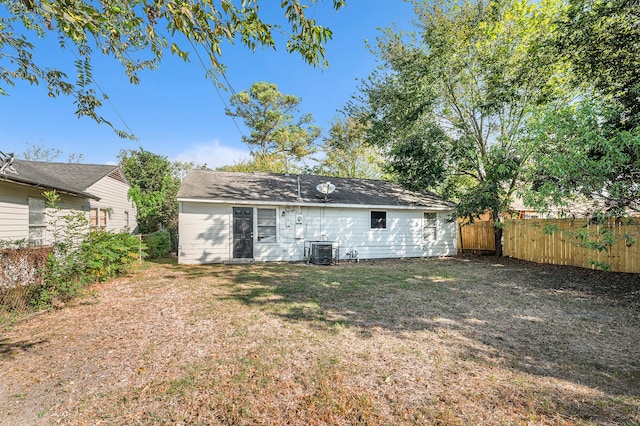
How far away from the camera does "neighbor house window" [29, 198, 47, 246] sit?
26.1 ft

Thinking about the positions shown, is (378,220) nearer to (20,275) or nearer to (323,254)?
(323,254)

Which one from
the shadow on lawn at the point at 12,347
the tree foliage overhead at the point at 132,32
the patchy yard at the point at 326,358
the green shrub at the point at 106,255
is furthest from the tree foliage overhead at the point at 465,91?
the shadow on lawn at the point at 12,347

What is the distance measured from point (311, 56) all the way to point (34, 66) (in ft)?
10.7

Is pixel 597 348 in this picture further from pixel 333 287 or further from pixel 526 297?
pixel 333 287

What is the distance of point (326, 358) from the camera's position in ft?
11.2

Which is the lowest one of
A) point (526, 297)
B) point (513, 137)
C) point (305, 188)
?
point (526, 297)

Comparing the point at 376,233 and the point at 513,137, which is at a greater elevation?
the point at 513,137

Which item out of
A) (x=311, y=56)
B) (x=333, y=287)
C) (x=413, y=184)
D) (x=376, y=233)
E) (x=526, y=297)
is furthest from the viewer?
(x=413, y=184)

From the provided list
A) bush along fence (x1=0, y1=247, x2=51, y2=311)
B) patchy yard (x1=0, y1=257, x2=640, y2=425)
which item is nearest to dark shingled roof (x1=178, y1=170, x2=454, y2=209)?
patchy yard (x1=0, y1=257, x2=640, y2=425)

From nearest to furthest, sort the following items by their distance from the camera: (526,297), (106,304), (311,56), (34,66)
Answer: (311,56), (34,66), (106,304), (526,297)

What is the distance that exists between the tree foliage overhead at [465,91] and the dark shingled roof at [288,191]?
0.95 m

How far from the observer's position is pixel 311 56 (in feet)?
10.4

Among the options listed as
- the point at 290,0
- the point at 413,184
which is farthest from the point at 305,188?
the point at 290,0

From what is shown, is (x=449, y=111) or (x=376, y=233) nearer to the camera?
(x=376, y=233)
